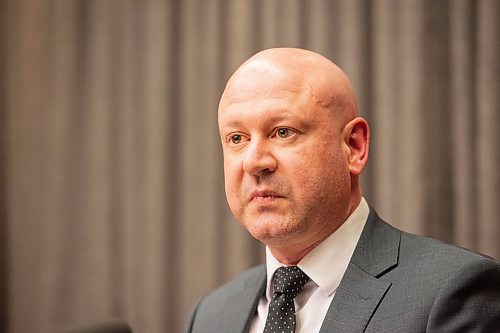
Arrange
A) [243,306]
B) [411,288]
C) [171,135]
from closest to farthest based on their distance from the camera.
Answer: [411,288], [243,306], [171,135]

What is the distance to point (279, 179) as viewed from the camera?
1.57 m

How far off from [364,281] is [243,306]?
34 centimetres

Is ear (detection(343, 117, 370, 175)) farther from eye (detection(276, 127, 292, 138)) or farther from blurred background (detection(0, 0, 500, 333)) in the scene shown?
blurred background (detection(0, 0, 500, 333))

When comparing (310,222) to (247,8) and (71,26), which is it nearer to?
(247,8)

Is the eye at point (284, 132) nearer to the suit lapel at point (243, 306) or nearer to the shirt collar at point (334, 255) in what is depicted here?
the shirt collar at point (334, 255)

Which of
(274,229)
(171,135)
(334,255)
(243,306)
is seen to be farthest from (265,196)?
(171,135)

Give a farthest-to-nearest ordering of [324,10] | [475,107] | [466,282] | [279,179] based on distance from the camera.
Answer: [324,10], [475,107], [279,179], [466,282]

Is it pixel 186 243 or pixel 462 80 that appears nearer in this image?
pixel 462 80

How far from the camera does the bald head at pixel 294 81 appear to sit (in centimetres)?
159

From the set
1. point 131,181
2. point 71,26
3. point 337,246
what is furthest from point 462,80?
point 71,26

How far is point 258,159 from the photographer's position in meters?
1.56

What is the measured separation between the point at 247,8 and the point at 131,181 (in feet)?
2.38

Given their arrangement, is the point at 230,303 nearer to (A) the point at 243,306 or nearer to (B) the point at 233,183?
(A) the point at 243,306

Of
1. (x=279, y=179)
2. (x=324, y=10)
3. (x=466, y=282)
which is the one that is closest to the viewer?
(x=466, y=282)
